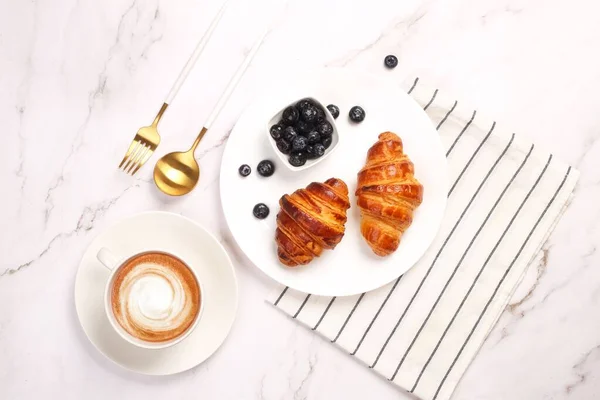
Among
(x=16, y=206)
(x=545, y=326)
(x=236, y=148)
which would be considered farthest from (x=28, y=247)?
(x=545, y=326)

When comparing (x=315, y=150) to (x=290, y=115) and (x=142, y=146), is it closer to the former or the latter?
(x=290, y=115)

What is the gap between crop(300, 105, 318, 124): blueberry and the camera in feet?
5.86

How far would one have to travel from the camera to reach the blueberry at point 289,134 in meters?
1.79

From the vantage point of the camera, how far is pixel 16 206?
6.38 feet

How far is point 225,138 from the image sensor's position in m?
1.95

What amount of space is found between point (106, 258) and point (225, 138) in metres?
0.49

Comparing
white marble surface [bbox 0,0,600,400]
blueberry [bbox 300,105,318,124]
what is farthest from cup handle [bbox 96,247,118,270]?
blueberry [bbox 300,105,318,124]

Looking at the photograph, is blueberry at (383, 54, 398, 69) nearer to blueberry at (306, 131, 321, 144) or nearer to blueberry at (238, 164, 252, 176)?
blueberry at (306, 131, 321, 144)

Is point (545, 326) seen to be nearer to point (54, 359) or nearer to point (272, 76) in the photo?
point (272, 76)

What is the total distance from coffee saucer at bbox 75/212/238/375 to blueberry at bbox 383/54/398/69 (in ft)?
2.30

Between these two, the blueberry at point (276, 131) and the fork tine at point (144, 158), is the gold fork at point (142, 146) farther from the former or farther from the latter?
the blueberry at point (276, 131)

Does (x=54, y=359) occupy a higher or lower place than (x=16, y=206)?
lower

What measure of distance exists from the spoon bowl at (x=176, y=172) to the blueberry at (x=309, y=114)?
0.35 meters

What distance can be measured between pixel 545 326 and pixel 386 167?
697 millimetres
